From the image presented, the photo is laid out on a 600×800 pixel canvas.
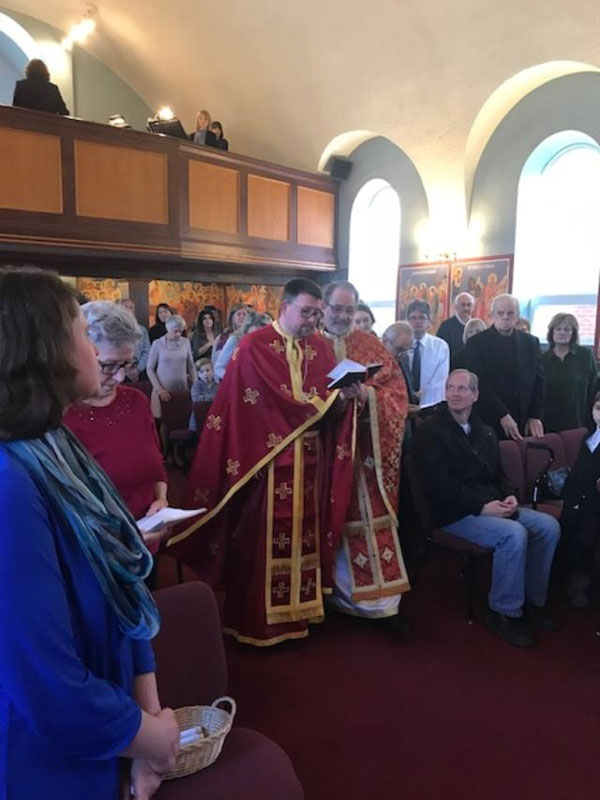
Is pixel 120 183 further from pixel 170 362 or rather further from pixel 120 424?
pixel 120 424

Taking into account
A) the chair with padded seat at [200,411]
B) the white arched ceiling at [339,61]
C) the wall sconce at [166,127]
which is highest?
the white arched ceiling at [339,61]

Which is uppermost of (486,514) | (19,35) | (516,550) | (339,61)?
(19,35)

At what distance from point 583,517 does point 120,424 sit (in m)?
2.92

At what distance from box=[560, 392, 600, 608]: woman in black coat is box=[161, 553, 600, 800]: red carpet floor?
0.23 m

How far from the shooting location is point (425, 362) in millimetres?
5508

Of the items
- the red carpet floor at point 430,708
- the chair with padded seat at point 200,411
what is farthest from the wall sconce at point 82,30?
the red carpet floor at point 430,708

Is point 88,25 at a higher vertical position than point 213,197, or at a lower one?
higher

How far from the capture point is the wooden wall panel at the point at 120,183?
24.9 feet

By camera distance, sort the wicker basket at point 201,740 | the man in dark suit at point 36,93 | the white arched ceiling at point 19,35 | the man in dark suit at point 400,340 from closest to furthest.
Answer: the wicker basket at point 201,740, the man in dark suit at point 400,340, the man in dark suit at point 36,93, the white arched ceiling at point 19,35

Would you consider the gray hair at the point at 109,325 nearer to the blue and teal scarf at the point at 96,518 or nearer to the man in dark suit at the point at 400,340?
the blue and teal scarf at the point at 96,518

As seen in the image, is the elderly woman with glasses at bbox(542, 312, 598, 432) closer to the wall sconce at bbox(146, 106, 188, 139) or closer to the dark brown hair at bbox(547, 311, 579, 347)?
the dark brown hair at bbox(547, 311, 579, 347)

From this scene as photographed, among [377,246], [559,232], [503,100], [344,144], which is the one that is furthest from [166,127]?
[559,232]

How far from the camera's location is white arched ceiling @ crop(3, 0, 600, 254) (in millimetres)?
7016

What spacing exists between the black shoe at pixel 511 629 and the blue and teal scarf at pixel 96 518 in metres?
2.82
